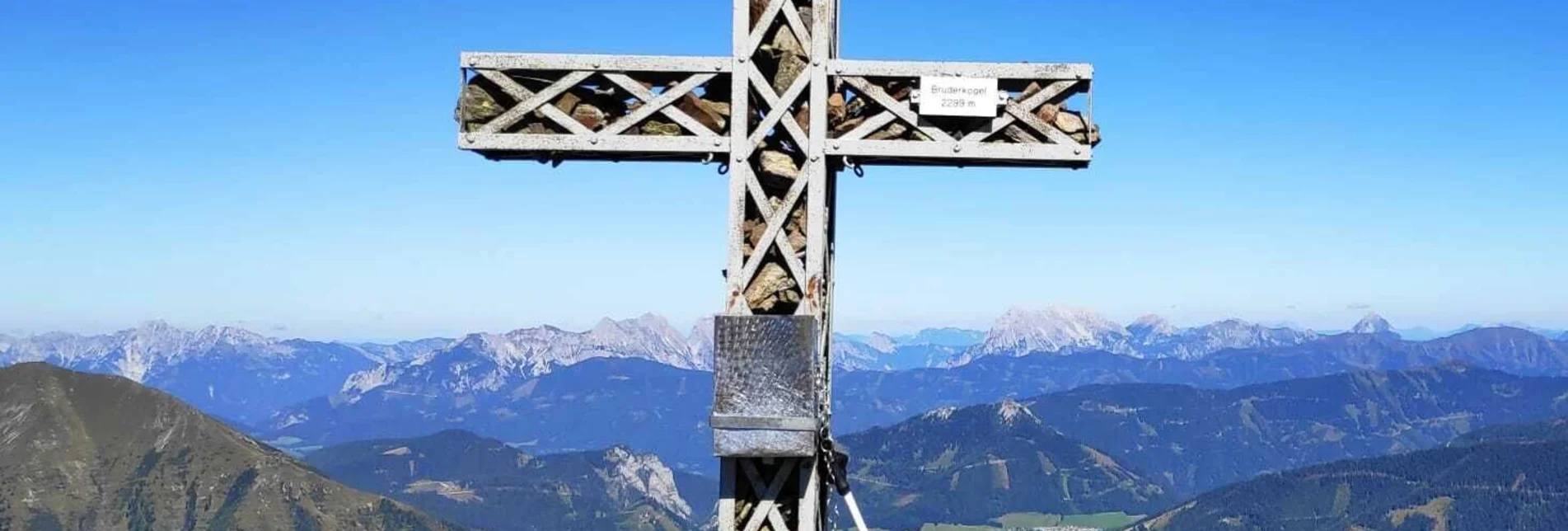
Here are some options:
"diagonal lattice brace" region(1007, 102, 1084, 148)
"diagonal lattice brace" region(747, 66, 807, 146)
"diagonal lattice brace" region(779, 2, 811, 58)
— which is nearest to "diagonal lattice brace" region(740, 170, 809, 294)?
Result: "diagonal lattice brace" region(747, 66, 807, 146)

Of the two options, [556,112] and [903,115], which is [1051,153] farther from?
[556,112]

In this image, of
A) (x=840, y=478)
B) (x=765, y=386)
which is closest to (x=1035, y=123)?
(x=765, y=386)

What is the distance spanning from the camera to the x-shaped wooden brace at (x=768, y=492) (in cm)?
677

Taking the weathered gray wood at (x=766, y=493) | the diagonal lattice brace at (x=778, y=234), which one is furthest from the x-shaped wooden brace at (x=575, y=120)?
the weathered gray wood at (x=766, y=493)

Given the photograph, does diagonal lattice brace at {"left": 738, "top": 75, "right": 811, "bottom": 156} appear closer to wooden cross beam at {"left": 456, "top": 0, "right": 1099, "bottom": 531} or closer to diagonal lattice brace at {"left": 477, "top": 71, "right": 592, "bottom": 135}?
wooden cross beam at {"left": 456, "top": 0, "right": 1099, "bottom": 531}

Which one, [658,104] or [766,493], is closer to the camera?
[766,493]

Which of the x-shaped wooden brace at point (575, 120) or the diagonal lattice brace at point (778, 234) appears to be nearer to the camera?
the diagonal lattice brace at point (778, 234)

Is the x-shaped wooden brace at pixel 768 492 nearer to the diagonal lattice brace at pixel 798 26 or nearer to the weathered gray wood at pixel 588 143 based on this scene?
the weathered gray wood at pixel 588 143

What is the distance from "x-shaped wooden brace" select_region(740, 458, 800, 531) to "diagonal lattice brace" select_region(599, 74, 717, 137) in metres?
1.51

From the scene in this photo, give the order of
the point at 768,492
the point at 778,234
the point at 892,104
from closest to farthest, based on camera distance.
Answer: the point at 778,234
the point at 768,492
the point at 892,104

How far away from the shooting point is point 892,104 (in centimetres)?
700

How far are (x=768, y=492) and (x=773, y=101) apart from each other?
1.75 meters

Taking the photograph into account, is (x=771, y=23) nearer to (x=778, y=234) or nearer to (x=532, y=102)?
(x=778, y=234)

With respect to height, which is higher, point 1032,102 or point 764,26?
point 764,26
